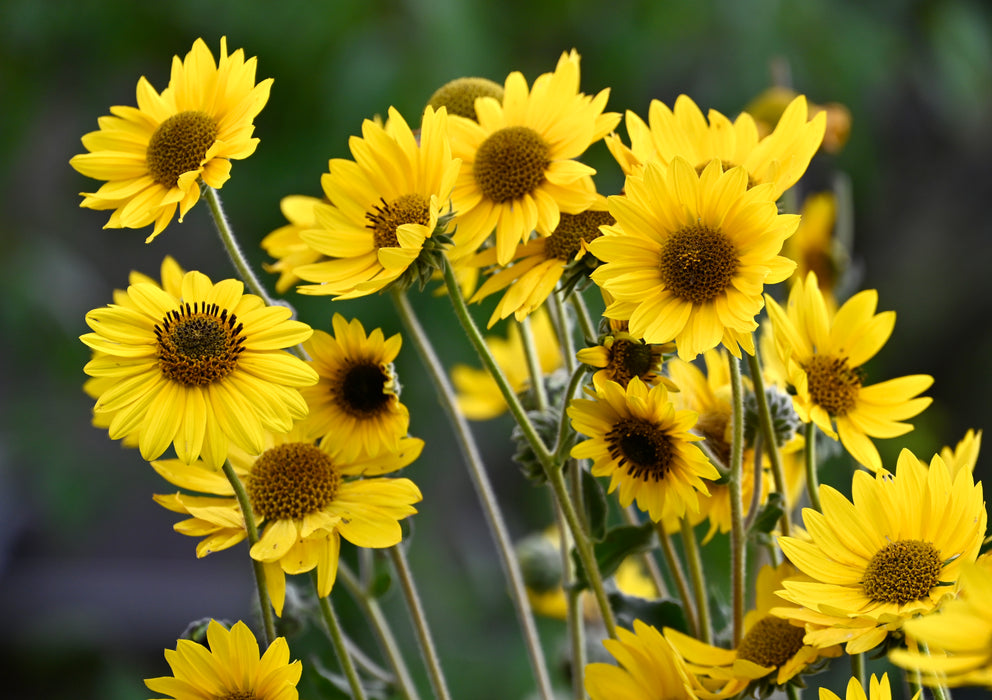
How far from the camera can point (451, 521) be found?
1853 mm

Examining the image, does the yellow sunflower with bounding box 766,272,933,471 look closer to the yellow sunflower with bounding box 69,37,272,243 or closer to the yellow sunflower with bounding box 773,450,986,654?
the yellow sunflower with bounding box 773,450,986,654

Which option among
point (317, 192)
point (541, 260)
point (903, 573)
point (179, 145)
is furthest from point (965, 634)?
point (317, 192)

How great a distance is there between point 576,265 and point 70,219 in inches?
69.8

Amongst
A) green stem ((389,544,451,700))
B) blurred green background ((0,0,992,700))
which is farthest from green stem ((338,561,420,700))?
blurred green background ((0,0,992,700))

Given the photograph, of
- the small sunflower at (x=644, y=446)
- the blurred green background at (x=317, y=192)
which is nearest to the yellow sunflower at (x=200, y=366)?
the small sunflower at (x=644, y=446)

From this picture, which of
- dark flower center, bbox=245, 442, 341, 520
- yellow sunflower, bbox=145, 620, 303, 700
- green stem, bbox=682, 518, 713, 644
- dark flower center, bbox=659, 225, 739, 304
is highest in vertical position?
dark flower center, bbox=659, 225, 739, 304

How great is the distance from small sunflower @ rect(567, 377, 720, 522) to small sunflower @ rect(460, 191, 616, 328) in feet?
0.15

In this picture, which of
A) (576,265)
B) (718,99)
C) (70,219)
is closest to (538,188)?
(576,265)

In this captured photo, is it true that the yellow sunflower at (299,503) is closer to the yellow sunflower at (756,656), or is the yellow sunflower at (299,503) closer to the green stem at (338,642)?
the green stem at (338,642)

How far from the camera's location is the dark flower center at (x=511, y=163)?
39 centimetres

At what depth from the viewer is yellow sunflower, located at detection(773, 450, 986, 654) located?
0.30 metres

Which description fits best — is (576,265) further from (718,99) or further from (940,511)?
A: (718,99)

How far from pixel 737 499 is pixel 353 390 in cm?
16

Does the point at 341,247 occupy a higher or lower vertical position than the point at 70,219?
lower
